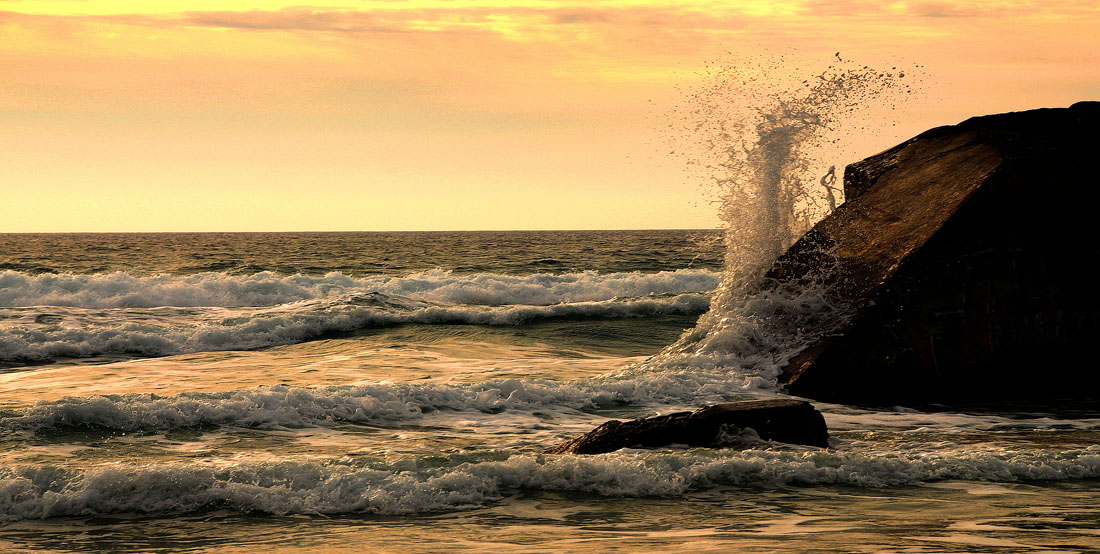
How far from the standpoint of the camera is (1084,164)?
351 inches

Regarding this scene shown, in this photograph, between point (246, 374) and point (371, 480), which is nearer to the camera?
point (371, 480)

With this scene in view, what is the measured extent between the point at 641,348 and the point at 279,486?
9.21m

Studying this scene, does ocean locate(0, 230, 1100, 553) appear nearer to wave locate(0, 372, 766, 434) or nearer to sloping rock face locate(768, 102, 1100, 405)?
wave locate(0, 372, 766, 434)

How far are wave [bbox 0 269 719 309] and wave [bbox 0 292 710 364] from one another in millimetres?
2791

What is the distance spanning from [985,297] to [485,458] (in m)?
Answer: 5.04

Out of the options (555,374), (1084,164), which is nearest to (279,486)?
(555,374)

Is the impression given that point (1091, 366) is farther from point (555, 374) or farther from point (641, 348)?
point (641, 348)

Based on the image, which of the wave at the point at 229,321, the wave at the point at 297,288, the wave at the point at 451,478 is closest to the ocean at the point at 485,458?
the wave at the point at 451,478

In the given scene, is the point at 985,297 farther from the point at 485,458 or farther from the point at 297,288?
the point at 297,288

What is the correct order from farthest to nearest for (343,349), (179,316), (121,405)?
(179,316)
(343,349)
(121,405)

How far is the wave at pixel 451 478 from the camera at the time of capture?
5.05m

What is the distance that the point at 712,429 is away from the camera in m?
6.20

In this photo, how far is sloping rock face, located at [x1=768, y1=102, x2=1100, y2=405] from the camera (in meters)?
8.35

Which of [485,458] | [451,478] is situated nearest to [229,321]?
[485,458]
